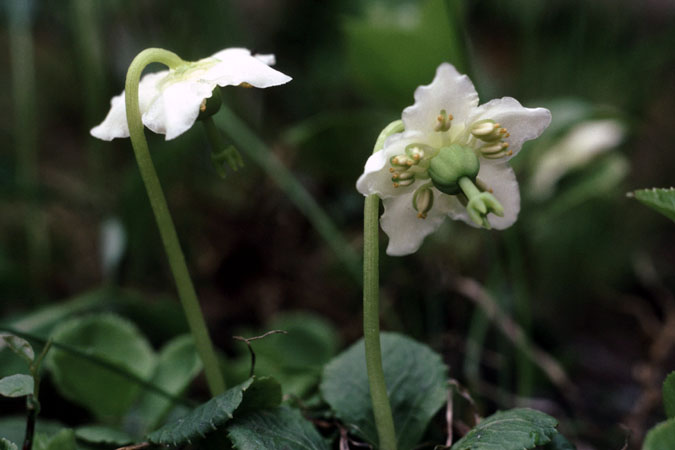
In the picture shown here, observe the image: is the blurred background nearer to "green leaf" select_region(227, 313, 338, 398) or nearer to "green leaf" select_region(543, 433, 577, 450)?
"green leaf" select_region(227, 313, 338, 398)

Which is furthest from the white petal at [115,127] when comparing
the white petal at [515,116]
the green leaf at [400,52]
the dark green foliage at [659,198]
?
the green leaf at [400,52]

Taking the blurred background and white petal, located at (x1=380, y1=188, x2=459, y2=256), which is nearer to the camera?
white petal, located at (x1=380, y1=188, x2=459, y2=256)

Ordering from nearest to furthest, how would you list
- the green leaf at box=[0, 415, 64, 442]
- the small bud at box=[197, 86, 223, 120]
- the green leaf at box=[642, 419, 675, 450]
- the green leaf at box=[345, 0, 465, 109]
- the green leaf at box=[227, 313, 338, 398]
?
1. the green leaf at box=[642, 419, 675, 450]
2. the small bud at box=[197, 86, 223, 120]
3. the green leaf at box=[0, 415, 64, 442]
4. the green leaf at box=[227, 313, 338, 398]
5. the green leaf at box=[345, 0, 465, 109]

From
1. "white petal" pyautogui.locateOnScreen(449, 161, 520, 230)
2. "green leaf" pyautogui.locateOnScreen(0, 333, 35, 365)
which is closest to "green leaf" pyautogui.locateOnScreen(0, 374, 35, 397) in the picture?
"green leaf" pyautogui.locateOnScreen(0, 333, 35, 365)

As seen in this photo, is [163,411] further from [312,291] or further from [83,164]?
[83,164]

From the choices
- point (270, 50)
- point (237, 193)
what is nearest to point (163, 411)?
point (237, 193)

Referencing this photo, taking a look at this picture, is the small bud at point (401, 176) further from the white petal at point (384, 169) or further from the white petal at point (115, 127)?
the white petal at point (115, 127)

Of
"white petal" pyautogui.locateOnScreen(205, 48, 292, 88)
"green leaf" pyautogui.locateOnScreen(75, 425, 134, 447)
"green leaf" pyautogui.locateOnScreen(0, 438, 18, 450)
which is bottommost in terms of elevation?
"green leaf" pyautogui.locateOnScreen(75, 425, 134, 447)
